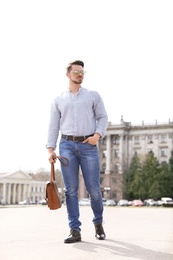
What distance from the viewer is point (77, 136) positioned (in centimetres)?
493

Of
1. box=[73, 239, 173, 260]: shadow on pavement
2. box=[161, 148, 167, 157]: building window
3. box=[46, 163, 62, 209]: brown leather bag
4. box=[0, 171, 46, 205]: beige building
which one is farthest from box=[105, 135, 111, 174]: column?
box=[73, 239, 173, 260]: shadow on pavement

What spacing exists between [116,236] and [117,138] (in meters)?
84.4

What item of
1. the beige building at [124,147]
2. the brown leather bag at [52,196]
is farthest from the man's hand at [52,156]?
the beige building at [124,147]

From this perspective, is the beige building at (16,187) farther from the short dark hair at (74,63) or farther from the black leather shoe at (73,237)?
the black leather shoe at (73,237)

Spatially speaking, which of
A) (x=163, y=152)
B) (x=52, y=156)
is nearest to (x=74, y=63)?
(x=52, y=156)

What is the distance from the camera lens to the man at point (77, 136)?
16.0 ft

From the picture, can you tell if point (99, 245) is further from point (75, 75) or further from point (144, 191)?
point (144, 191)

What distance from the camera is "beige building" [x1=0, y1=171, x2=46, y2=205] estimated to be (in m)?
123

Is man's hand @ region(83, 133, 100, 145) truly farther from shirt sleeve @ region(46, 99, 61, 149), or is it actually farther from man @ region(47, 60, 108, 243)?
shirt sleeve @ region(46, 99, 61, 149)

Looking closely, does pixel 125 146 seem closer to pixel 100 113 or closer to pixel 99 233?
pixel 100 113

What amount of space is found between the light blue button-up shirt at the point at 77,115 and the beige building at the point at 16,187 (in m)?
114

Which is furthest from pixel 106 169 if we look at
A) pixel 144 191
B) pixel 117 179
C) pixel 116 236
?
pixel 116 236

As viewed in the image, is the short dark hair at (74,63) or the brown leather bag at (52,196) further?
the short dark hair at (74,63)

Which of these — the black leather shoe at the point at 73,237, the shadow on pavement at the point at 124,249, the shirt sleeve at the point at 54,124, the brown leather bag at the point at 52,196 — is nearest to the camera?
the shadow on pavement at the point at 124,249
